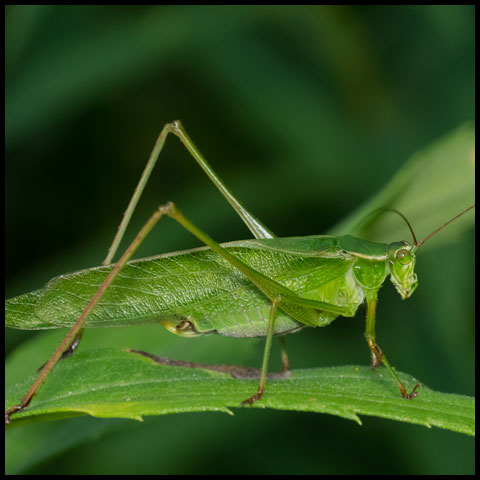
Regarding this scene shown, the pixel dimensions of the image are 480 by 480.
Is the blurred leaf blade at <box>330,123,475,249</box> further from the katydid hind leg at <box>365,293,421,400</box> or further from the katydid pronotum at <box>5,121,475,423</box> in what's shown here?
the katydid hind leg at <box>365,293,421,400</box>

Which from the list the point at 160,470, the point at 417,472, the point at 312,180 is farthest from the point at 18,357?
the point at 312,180

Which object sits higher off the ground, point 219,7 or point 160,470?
point 219,7

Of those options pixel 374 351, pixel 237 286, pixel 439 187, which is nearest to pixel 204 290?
pixel 237 286

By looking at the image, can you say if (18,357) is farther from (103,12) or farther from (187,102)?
(103,12)

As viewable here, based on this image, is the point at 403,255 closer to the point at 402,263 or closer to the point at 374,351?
the point at 402,263

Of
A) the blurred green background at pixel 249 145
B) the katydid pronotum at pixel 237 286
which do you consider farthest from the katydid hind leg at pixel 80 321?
the blurred green background at pixel 249 145

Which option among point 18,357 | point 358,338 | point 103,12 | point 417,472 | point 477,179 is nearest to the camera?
point 18,357

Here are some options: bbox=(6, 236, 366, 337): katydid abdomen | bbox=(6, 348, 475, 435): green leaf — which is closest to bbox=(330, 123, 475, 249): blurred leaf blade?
bbox=(6, 236, 366, 337): katydid abdomen
